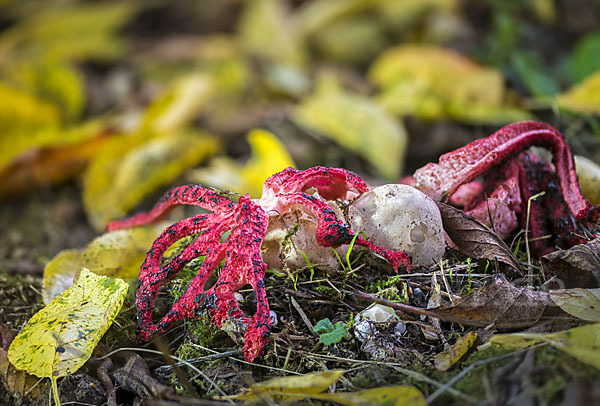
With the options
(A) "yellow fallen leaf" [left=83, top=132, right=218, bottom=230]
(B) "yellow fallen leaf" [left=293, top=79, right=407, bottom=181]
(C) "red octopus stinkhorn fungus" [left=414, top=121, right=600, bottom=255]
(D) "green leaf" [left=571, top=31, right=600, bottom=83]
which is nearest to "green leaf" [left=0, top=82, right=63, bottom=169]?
(A) "yellow fallen leaf" [left=83, top=132, right=218, bottom=230]

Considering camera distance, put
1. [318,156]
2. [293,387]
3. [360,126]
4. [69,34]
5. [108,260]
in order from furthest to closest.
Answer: [69,34] → [318,156] → [360,126] → [108,260] → [293,387]

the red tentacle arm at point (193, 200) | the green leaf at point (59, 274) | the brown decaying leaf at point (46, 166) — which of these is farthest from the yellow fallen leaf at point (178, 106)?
the red tentacle arm at point (193, 200)

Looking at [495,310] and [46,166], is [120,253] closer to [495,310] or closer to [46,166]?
[495,310]

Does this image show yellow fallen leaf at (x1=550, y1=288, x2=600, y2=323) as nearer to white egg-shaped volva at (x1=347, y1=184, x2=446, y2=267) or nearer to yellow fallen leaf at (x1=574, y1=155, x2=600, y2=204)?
white egg-shaped volva at (x1=347, y1=184, x2=446, y2=267)

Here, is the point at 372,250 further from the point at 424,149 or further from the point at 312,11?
the point at 312,11

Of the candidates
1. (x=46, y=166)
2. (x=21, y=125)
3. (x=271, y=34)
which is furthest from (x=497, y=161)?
(x=271, y=34)

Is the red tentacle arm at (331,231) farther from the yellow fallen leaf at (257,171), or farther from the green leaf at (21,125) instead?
the green leaf at (21,125)

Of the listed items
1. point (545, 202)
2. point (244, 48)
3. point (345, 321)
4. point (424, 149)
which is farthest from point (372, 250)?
point (244, 48)
